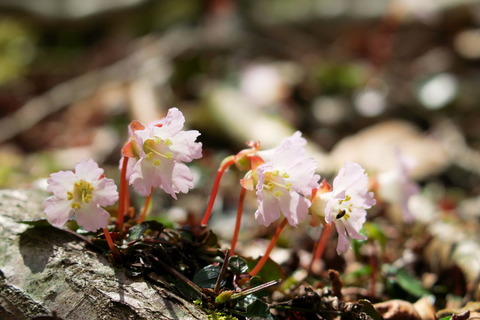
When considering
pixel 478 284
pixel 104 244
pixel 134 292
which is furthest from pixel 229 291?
pixel 478 284

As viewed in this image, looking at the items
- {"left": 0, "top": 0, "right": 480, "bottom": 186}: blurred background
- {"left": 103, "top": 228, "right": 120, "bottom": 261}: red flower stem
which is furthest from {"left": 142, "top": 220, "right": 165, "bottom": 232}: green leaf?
{"left": 0, "top": 0, "right": 480, "bottom": 186}: blurred background

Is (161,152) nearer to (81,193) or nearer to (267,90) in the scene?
(81,193)

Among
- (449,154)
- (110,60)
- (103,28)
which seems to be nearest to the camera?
(449,154)

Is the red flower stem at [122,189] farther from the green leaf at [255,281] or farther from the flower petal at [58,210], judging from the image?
the green leaf at [255,281]

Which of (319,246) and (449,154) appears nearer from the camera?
(319,246)

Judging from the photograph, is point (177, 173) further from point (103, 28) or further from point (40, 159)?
point (103, 28)

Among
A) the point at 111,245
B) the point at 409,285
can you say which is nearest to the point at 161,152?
the point at 111,245

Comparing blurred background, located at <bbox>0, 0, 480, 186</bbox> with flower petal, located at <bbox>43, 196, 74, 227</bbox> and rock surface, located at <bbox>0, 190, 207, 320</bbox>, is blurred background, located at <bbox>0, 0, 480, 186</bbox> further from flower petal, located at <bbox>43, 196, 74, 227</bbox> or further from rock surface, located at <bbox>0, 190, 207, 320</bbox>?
flower petal, located at <bbox>43, 196, 74, 227</bbox>

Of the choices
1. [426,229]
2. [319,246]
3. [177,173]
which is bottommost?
[426,229]
